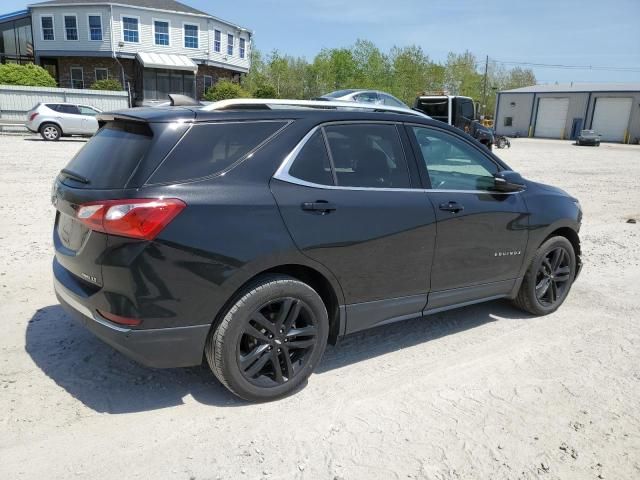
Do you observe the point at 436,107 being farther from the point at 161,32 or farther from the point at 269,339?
the point at 161,32

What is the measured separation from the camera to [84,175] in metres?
3.21

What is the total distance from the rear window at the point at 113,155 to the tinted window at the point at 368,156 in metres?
1.21

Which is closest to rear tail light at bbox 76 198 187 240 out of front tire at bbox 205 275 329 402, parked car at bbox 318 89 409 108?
front tire at bbox 205 275 329 402

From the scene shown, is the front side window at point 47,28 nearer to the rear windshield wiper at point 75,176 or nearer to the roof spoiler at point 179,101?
the roof spoiler at point 179,101

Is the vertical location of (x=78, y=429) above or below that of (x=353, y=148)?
below

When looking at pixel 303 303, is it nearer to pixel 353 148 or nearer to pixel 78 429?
pixel 353 148

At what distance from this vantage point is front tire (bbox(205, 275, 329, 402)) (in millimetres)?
3064

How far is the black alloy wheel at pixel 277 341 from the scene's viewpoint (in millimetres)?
3188

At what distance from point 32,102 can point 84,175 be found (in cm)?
2982

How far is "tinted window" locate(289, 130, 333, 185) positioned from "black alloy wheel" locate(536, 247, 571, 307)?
251cm

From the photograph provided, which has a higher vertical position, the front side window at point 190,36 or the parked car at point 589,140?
the front side window at point 190,36

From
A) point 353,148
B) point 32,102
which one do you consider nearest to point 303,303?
point 353,148

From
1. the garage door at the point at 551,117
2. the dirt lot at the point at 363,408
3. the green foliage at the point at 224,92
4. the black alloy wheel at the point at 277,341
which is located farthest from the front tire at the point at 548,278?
the garage door at the point at 551,117

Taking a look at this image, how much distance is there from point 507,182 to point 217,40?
42.1 metres
